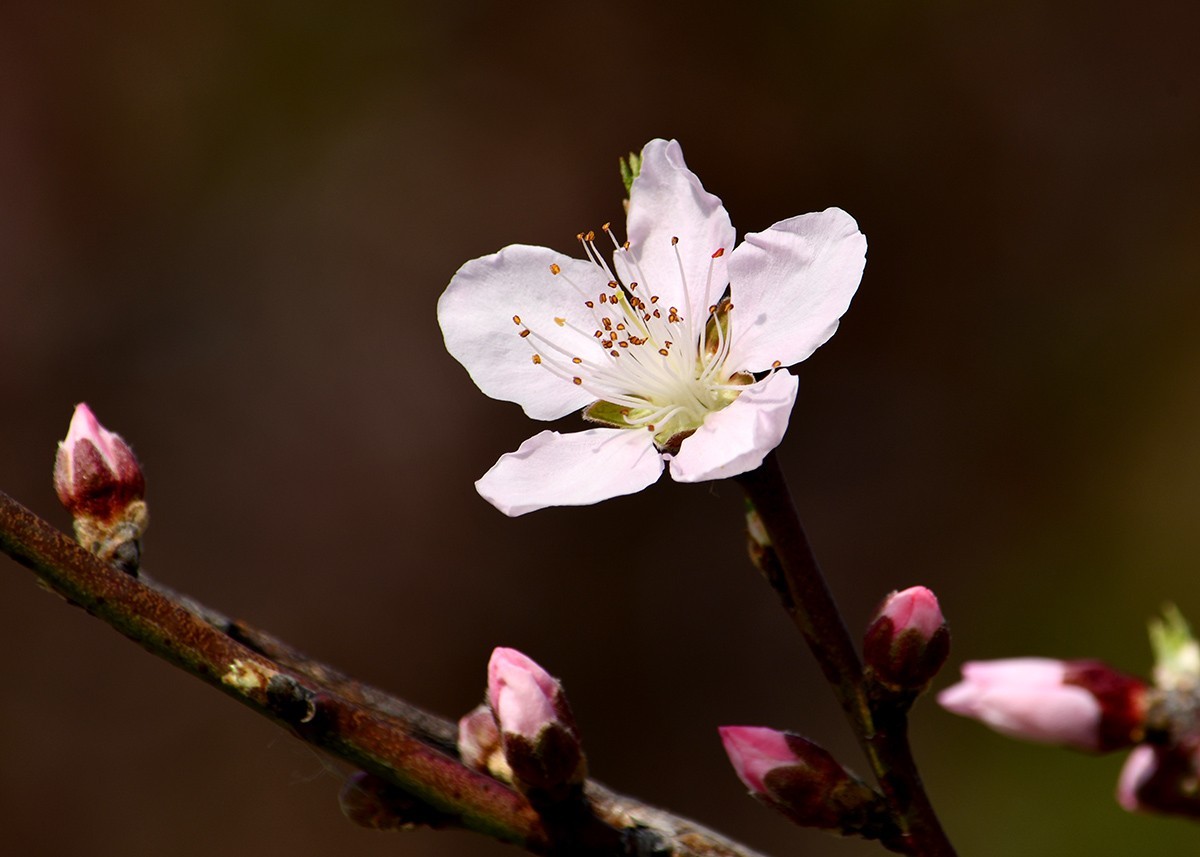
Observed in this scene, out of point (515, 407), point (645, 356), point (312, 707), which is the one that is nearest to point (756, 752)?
point (312, 707)

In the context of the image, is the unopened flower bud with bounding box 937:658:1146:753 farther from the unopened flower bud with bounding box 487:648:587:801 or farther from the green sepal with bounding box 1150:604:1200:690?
the unopened flower bud with bounding box 487:648:587:801

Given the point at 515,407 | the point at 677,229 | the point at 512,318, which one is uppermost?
the point at 677,229

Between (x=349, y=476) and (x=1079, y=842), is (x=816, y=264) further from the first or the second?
(x=349, y=476)

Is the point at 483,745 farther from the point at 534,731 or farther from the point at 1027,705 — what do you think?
the point at 1027,705

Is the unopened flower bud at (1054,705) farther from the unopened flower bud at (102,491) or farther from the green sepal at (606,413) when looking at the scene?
the unopened flower bud at (102,491)

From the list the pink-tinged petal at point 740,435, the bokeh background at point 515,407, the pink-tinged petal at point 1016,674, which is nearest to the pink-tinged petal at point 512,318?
the pink-tinged petal at point 740,435

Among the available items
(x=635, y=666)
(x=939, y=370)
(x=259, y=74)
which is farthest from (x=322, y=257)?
(x=939, y=370)

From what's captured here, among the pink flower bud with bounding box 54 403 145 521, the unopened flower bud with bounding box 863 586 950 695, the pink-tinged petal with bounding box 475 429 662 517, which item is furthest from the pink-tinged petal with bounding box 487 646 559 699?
the pink flower bud with bounding box 54 403 145 521
